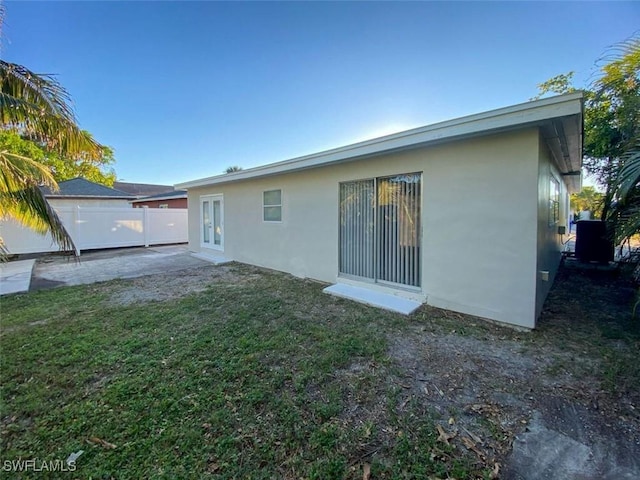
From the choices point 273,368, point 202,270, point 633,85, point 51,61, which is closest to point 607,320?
point 633,85

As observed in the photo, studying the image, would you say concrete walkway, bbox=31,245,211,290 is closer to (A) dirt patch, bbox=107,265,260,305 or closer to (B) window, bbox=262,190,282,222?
(A) dirt patch, bbox=107,265,260,305

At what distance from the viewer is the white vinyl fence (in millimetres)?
10750

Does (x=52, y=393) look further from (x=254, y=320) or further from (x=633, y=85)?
(x=633, y=85)

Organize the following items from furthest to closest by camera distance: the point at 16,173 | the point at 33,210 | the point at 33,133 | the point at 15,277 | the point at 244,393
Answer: the point at 15,277 → the point at 33,133 → the point at 33,210 → the point at 16,173 → the point at 244,393

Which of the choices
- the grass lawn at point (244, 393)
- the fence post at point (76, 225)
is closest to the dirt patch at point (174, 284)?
the grass lawn at point (244, 393)

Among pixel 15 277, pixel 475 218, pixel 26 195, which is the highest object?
pixel 26 195

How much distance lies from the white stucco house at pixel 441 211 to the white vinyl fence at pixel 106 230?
31.5ft

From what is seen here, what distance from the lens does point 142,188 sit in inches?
1332

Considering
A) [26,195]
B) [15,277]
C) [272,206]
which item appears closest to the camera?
[26,195]

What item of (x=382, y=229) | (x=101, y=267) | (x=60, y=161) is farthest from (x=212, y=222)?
(x=60, y=161)

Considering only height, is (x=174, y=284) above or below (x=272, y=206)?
below

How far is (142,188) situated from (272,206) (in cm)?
3262

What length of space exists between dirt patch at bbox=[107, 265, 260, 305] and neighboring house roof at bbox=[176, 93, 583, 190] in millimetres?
3504

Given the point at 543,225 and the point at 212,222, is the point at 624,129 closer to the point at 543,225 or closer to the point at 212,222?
the point at 543,225
